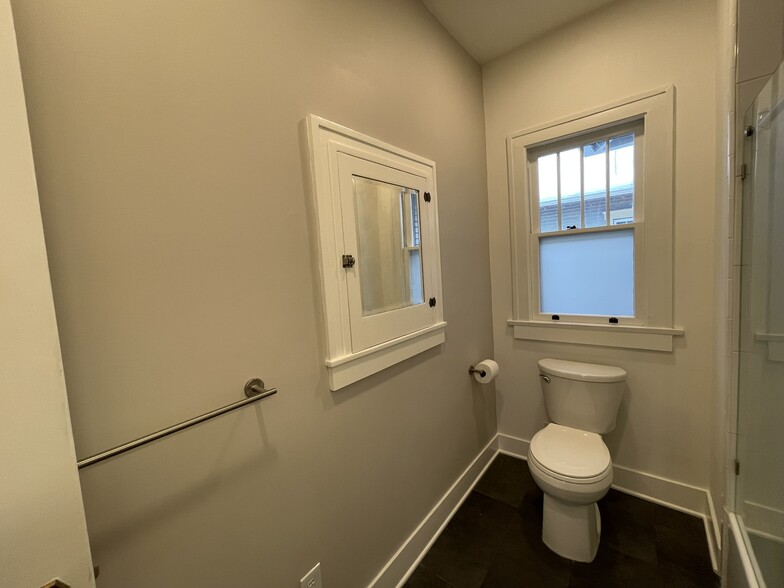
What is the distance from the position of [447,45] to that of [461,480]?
7.98 ft

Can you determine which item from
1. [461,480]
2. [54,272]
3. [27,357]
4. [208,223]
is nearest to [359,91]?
[208,223]

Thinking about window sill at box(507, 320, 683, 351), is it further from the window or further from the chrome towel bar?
the chrome towel bar

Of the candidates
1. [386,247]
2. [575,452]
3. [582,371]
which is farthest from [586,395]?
[386,247]

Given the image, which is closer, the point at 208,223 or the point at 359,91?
the point at 208,223

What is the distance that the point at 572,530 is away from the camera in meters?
1.44

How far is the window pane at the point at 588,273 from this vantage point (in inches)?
70.4

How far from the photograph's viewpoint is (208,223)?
815 millimetres

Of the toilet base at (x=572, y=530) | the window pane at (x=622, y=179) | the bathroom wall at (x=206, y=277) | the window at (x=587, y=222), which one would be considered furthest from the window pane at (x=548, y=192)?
the toilet base at (x=572, y=530)

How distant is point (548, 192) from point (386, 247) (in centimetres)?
126

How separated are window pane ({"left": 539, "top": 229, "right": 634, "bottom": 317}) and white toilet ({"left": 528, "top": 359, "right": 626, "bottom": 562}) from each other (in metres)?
0.34

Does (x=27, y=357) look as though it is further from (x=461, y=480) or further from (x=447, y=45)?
(x=447, y=45)

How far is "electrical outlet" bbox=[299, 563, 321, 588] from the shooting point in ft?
3.39

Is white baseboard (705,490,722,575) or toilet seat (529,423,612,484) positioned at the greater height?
toilet seat (529,423,612,484)

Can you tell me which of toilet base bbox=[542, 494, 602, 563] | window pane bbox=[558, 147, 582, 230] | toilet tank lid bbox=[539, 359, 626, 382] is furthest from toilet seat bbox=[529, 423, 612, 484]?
window pane bbox=[558, 147, 582, 230]
